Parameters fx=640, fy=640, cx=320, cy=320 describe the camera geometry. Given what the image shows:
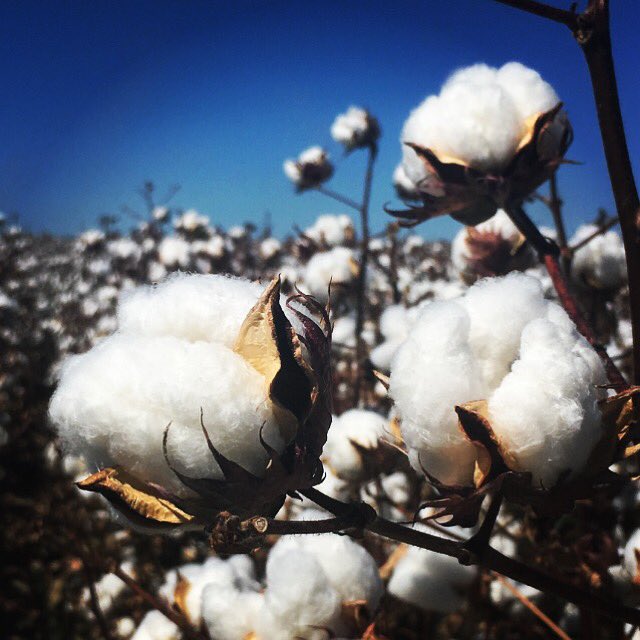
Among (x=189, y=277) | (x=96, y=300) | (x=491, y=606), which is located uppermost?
(x=96, y=300)

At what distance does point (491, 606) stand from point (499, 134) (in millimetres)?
1207

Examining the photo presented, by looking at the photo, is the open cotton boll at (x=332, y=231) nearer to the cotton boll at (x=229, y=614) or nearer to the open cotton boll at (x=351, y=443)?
the open cotton boll at (x=351, y=443)

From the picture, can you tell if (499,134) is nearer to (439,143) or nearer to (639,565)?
(439,143)

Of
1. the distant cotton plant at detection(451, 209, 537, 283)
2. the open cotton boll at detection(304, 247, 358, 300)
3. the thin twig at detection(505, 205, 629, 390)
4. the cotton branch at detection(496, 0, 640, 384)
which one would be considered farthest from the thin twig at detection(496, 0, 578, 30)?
the open cotton boll at detection(304, 247, 358, 300)

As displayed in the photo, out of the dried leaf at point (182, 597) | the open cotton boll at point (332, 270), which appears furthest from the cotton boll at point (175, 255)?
the dried leaf at point (182, 597)

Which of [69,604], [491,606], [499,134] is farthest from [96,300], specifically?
[499,134]

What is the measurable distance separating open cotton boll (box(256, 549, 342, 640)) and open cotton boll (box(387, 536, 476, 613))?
47 centimetres

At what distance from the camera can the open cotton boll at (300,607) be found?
3.02ft

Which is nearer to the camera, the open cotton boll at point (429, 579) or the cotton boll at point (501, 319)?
the cotton boll at point (501, 319)

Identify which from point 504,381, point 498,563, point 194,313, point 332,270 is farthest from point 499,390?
point 332,270

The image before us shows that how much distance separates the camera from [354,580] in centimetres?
97

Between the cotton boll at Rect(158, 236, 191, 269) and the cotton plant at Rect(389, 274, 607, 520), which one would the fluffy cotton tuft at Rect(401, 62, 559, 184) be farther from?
the cotton boll at Rect(158, 236, 191, 269)

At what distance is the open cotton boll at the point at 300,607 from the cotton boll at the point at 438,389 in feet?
1.42

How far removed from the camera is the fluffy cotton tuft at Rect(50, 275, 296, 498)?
52 centimetres
